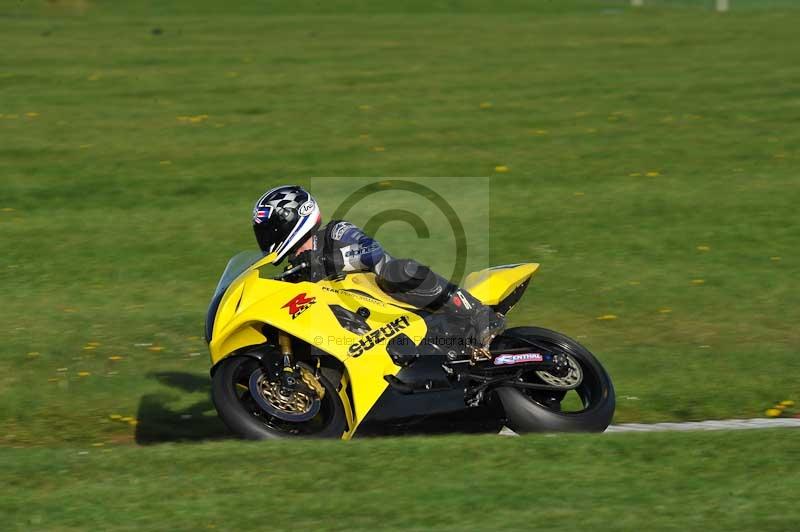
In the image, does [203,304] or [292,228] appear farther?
[203,304]

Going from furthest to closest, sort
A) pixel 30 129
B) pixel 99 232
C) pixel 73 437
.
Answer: pixel 30 129 → pixel 99 232 → pixel 73 437

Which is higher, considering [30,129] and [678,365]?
[30,129]

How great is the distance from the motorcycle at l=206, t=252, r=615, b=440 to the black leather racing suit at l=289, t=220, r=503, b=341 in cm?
8

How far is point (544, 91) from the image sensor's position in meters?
22.6

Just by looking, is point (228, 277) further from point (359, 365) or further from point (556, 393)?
point (556, 393)

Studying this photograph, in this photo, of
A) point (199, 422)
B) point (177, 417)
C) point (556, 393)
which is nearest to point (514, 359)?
point (556, 393)

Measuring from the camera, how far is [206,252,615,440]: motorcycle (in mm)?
8477

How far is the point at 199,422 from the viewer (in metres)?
10.3

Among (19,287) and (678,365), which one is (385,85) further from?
(678,365)

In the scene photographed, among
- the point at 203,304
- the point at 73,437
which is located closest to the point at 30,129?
the point at 203,304

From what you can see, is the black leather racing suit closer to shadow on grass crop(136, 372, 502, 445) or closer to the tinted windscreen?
the tinted windscreen

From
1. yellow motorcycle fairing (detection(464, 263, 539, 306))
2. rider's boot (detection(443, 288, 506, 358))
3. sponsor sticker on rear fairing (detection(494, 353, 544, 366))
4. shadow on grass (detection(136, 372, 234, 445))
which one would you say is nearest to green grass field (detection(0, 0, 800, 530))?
shadow on grass (detection(136, 372, 234, 445))

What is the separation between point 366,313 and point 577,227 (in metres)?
7.33

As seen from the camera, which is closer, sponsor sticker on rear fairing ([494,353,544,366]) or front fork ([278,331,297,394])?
front fork ([278,331,297,394])
